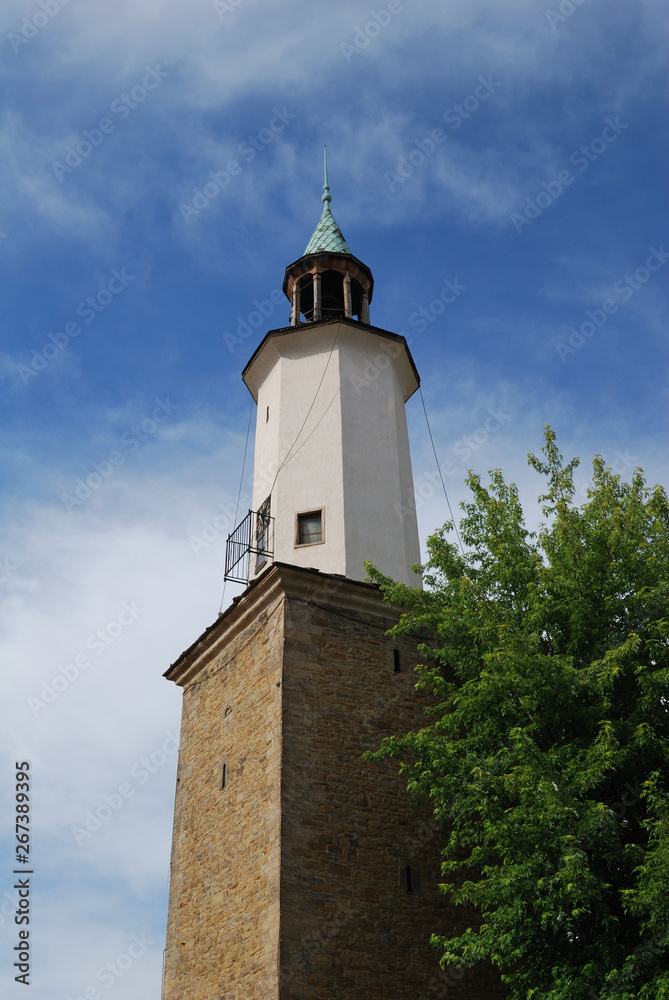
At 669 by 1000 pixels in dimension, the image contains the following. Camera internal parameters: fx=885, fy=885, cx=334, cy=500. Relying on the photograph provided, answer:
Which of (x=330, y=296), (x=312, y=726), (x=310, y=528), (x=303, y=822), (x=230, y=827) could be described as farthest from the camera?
(x=330, y=296)

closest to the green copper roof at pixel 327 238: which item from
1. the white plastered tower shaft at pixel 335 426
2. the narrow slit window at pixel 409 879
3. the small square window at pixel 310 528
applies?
the white plastered tower shaft at pixel 335 426

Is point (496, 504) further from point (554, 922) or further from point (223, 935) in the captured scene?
point (223, 935)

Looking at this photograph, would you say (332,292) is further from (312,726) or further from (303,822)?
(303,822)

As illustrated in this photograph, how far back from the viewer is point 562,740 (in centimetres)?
997

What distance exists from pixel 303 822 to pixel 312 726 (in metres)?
1.29

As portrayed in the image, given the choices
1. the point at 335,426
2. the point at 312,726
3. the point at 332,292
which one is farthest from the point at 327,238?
the point at 312,726

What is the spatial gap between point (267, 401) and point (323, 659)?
224 inches

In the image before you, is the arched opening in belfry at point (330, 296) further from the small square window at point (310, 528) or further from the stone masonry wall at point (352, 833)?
the stone masonry wall at point (352, 833)

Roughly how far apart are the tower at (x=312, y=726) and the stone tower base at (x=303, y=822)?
0.09ft

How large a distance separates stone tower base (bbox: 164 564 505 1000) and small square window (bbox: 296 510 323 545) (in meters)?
1.37

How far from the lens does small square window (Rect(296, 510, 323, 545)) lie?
14.4m

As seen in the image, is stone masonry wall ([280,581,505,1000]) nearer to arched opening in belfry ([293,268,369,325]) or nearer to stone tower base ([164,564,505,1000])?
stone tower base ([164,564,505,1000])

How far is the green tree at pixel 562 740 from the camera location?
8.62 m

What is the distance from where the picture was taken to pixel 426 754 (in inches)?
419
